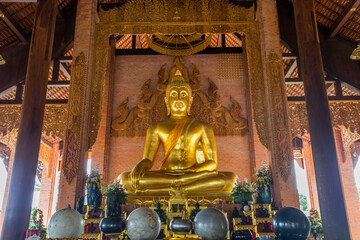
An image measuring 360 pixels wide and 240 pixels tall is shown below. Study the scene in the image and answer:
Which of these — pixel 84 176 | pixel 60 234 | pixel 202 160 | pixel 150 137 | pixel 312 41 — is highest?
pixel 312 41

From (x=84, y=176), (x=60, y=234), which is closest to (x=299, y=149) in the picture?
(x=84, y=176)

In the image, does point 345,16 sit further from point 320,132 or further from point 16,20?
point 16,20

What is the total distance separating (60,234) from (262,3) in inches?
206

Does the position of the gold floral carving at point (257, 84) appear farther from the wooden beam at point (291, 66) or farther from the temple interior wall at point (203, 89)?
the wooden beam at point (291, 66)

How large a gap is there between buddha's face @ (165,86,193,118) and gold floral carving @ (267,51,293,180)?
67.0 inches

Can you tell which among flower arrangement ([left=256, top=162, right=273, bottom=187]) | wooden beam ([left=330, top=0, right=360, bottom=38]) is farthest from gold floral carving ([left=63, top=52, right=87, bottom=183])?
wooden beam ([left=330, top=0, right=360, bottom=38])

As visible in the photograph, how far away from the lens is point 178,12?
6.24 m

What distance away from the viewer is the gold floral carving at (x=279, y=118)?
206 inches

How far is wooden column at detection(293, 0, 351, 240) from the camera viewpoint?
3.75 meters

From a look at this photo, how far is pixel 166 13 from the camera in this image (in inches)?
246

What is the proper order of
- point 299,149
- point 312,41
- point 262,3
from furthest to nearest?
point 299,149
point 262,3
point 312,41

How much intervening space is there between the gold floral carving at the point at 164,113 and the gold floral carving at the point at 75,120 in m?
1.70

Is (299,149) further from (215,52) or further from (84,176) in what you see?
(84,176)

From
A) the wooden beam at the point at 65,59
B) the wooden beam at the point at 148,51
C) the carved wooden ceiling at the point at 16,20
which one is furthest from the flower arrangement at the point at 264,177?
the carved wooden ceiling at the point at 16,20
